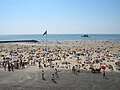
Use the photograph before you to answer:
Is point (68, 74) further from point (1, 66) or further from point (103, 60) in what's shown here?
point (103, 60)

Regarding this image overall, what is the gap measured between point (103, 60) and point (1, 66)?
19.7 meters

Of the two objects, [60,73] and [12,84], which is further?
[60,73]

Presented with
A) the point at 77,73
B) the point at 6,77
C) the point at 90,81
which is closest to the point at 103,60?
the point at 77,73

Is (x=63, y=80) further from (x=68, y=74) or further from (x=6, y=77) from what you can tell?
(x=6, y=77)

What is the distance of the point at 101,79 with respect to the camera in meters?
27.0

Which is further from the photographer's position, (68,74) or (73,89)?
(68,74)

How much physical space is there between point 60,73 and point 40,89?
6608mm

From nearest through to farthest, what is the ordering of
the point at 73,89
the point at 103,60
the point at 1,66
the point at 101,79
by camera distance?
the point at 73,89 < the point at 101,79 < the point at 1,66 < the point at 103,60

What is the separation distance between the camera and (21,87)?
24.2m

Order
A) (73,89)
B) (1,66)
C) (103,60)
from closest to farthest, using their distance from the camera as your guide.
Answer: (73,89), (1,66), (103,60)

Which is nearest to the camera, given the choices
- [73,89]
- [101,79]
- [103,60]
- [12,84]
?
→ [73,89]

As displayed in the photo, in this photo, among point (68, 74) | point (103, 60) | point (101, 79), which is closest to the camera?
point (101, 79)

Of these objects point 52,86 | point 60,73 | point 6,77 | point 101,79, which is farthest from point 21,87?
point 101,79

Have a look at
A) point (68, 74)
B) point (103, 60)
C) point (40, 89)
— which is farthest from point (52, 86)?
point (103, 60)
